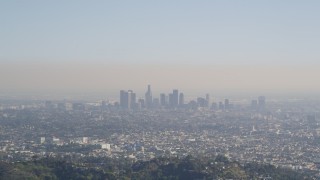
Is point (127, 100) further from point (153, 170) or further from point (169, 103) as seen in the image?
point (153, 170)

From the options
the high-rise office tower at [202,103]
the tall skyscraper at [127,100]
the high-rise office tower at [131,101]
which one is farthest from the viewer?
the high-rise office tower at [202,103]

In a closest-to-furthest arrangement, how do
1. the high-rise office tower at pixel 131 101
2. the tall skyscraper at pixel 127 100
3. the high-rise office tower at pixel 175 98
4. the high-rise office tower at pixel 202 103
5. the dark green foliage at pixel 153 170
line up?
1. the dark green foliage at pixel 153 170
2. the high-rise office tower at pixel 131 101
3. the tall skyscraper at pixel 127 100
4. the high-rise office tower at pixel 202 103
5. the high-rise office tower at pixel 175 98

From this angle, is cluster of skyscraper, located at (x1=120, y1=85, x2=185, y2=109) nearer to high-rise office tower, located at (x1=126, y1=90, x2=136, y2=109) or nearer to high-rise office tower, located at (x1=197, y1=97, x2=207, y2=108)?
high-rise office tower, located at (x1=126, y1=90, x2=136, y2=109)

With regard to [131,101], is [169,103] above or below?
below

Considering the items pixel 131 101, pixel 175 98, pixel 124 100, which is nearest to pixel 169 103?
pixel 175 98

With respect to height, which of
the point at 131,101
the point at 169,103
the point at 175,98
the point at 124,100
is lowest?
the point at 169,103

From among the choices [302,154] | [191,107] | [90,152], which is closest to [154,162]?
[90,152]

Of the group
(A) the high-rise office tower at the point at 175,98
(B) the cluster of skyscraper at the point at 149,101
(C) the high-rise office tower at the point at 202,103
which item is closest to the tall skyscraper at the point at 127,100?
(B) the cluster of skyscraper at the point at 149,101

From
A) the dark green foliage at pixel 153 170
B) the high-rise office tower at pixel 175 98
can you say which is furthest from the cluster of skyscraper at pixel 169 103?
the dark green foliage at pixel 153 170

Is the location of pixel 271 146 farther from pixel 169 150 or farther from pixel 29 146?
pixel 29 146

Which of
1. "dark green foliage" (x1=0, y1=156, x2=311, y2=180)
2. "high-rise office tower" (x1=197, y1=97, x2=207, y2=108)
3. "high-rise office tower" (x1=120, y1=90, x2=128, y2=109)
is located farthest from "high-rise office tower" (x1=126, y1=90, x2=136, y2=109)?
"dark green foliage" (x1=0, y1=156, x2=311, y2=180)

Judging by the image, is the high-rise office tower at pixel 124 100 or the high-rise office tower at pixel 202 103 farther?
the high-rise office tower at pixel 202 103

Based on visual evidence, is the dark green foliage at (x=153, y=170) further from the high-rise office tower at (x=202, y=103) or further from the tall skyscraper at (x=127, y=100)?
the high-rise office tower at (x=202, y=103)
